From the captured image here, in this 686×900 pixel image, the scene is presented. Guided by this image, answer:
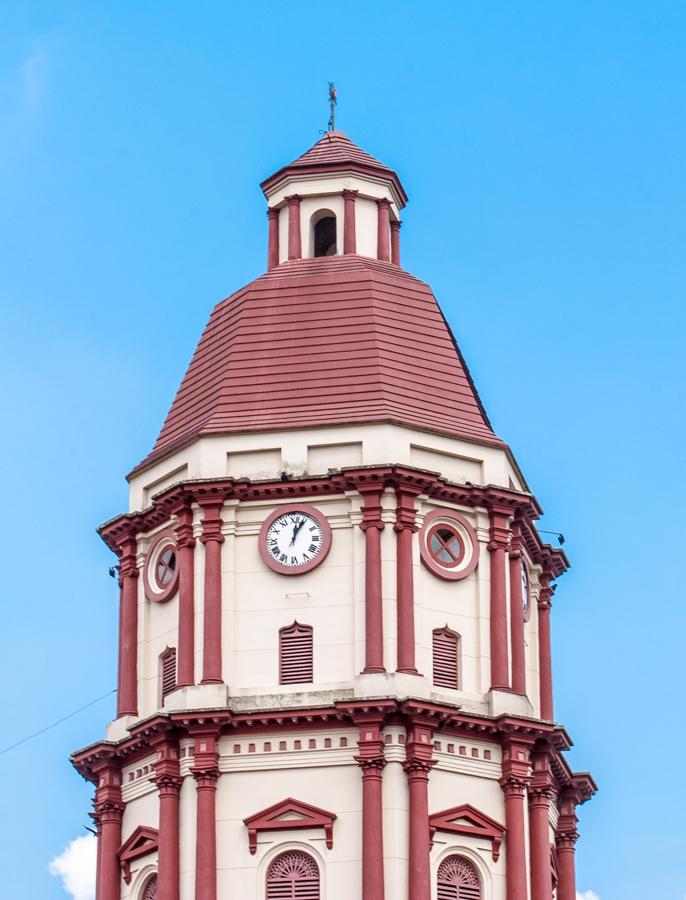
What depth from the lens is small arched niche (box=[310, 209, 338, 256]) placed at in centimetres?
7394

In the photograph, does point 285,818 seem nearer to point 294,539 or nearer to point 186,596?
point 186,596

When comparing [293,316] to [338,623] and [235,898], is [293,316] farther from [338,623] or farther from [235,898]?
[235,898]

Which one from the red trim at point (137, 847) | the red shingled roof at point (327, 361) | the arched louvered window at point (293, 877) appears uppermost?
the red shingled roof at point (327, 361)

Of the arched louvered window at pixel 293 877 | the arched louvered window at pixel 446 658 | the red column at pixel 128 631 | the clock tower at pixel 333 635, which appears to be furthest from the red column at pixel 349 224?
the arched louvered window at pixel 293 877

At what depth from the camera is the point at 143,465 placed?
69.4m

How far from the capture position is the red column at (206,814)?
206ft

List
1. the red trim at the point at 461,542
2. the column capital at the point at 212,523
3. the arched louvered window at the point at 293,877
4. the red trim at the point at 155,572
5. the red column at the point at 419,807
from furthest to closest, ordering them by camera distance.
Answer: the red trim at the point at 155,572 < the column capital at the point at 212,523 < the red trim at the point at 461,542 < the arched louvered window at the point at 293,877 < the red column at the point at 419,807

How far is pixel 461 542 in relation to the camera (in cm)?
6706

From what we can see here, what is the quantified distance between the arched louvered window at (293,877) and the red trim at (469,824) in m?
2.84

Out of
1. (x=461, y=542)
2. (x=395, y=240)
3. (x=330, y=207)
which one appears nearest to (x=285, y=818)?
(x=461, y=542)

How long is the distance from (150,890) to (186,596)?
6775mm

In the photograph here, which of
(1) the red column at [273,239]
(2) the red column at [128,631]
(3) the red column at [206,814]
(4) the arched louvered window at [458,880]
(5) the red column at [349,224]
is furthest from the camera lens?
(1) the red column at [273,239]

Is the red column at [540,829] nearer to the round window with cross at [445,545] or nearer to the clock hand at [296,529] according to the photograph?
the round window with cross at [445,545]

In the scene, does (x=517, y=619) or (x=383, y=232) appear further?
(x=383, y=232)
